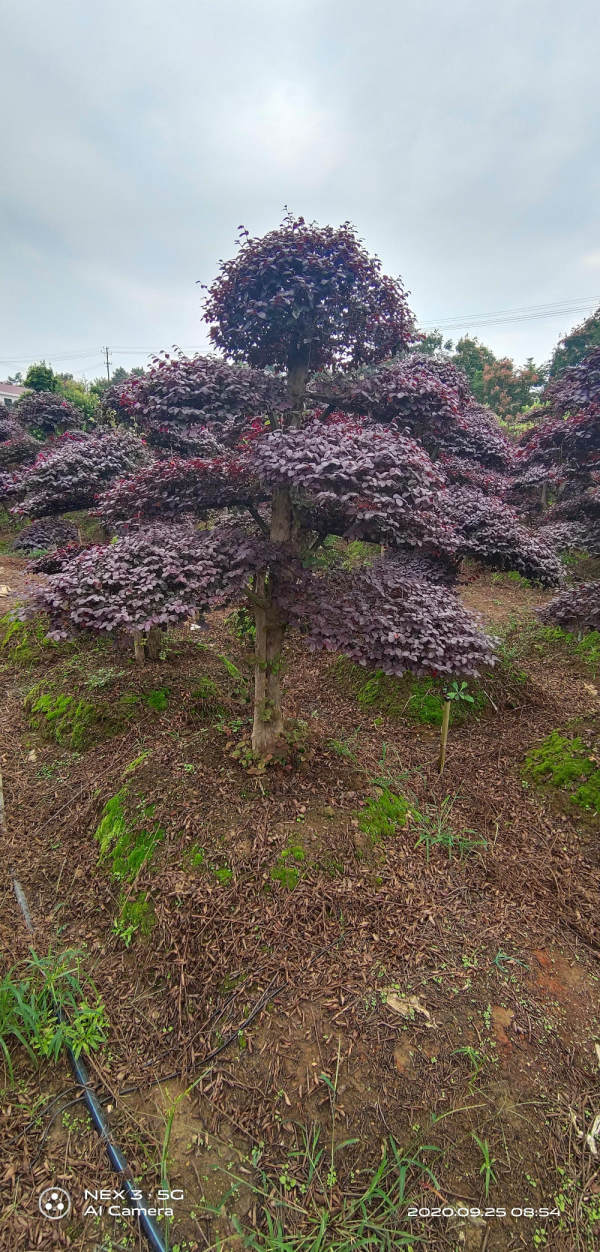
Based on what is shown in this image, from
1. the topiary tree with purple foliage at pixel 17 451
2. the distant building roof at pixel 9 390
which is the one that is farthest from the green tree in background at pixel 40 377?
the distant building roof at pixel 9 390

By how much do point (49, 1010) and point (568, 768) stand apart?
3.53m

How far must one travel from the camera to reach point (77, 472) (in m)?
6.05

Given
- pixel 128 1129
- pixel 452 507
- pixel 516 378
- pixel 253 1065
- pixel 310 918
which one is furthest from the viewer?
pixel 516 378

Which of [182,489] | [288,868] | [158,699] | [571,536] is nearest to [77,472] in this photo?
[158,699]

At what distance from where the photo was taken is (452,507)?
15.1 feet

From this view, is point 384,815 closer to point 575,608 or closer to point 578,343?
point 575,608

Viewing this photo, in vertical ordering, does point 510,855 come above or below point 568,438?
below

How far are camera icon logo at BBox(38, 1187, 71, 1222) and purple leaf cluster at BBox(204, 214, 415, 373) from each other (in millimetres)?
3745

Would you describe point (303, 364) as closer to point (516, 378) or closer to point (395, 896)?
point (395, 896)

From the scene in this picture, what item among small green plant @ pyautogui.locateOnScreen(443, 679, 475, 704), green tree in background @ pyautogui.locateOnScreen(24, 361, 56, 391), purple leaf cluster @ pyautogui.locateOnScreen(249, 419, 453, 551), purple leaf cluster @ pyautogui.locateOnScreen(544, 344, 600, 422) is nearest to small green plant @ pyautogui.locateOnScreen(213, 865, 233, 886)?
small green plant @ pyautogui.locateOnScreen(443, 679, 475, 704)

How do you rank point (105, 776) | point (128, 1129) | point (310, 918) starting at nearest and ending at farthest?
point (128, 1129)
point (310, 918)
point (105, 776)

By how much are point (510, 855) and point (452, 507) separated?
296 centimetres

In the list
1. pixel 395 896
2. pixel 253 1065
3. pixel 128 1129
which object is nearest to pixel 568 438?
pixel 395 896

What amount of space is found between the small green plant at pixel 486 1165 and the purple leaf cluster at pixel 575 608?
10.4ft
